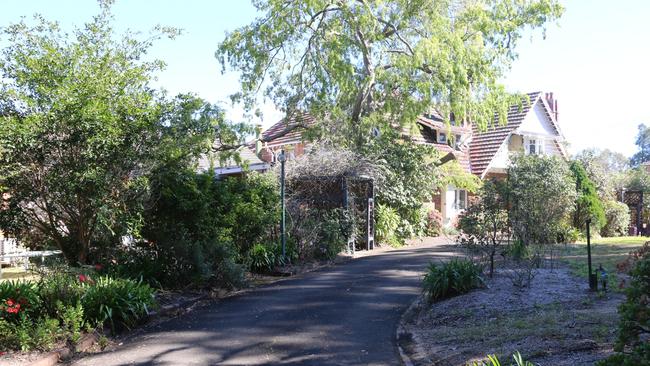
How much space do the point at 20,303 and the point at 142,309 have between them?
173cm

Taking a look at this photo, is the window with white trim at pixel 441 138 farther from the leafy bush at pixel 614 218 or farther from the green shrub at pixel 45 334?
the green shrub at pixel 45 334

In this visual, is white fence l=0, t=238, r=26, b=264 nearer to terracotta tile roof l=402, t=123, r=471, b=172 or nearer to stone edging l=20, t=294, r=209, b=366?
stone edging l=20, t=294, r=209, b=366

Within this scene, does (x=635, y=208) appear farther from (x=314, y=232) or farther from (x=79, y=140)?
(x=79, y=140)

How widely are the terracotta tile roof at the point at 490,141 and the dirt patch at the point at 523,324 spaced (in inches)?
881

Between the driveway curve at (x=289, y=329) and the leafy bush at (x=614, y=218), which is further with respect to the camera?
the leafy bush at (x=614, y=218)

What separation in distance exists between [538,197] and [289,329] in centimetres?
952

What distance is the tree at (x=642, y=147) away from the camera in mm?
91875

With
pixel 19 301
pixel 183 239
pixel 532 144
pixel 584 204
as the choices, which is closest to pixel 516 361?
pixel 19 301

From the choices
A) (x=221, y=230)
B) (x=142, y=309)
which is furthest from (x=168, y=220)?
(x=142, y=309)

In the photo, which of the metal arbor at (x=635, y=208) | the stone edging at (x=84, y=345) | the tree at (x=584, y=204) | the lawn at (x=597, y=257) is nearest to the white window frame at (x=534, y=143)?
the metal arbor at (x=635, y=208)

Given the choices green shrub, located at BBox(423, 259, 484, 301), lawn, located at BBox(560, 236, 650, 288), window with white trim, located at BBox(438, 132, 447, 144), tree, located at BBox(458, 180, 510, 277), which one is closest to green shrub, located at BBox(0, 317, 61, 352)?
green shrub, located at BBox(423, 259, 484, 301)

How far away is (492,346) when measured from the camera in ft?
22.9

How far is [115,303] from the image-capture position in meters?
9.09

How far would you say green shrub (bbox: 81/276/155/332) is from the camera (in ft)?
29.0
